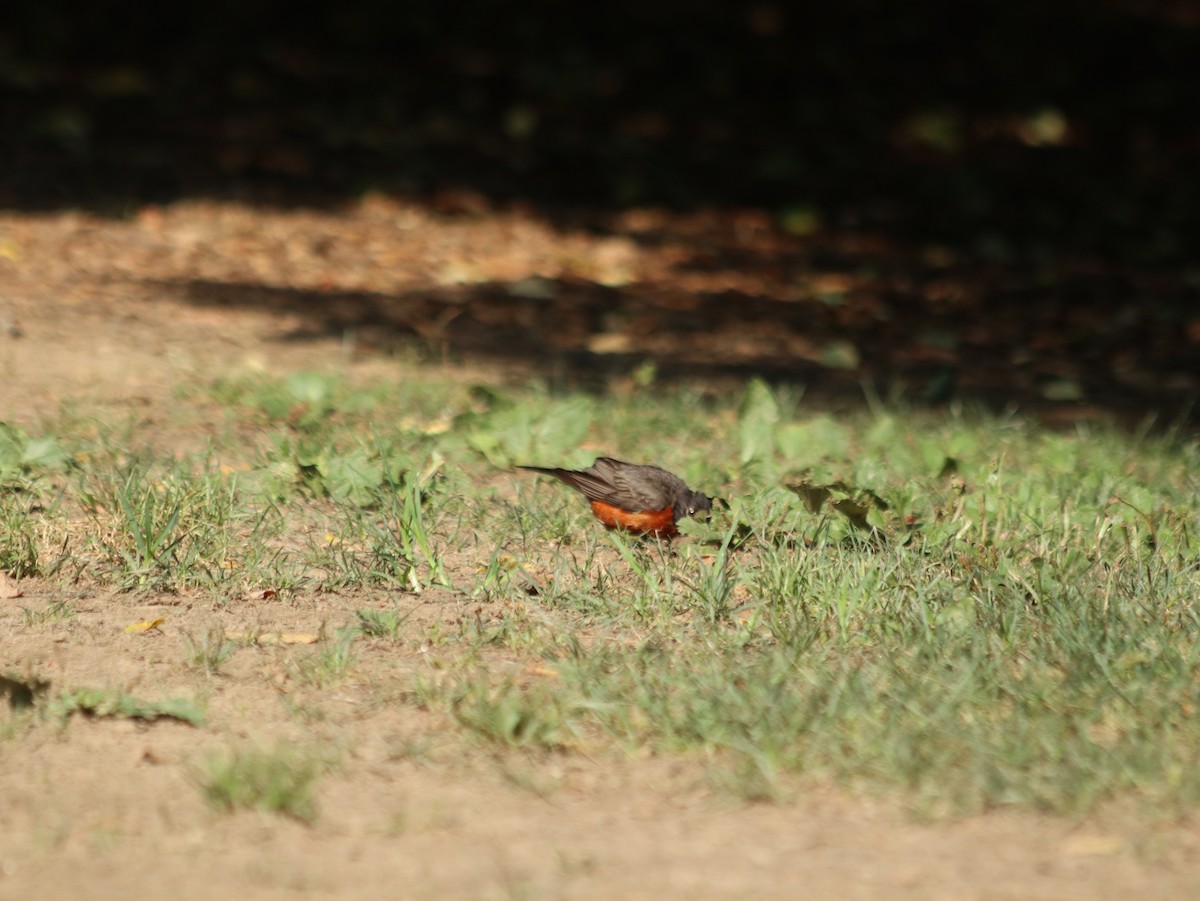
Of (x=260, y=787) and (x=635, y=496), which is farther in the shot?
(x=635, y=496)

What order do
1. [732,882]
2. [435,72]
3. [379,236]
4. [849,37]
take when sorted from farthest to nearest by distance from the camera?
[849,37], [435,72], [379,236], [732,882]

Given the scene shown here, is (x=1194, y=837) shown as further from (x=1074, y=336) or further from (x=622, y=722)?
(x=1074, y=336)

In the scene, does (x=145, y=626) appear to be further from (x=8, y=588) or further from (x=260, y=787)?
(x=260, y=787)

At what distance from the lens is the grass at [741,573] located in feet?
9.87

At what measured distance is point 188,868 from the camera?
100 inches

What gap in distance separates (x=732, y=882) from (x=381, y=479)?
Result: 2.12 meters

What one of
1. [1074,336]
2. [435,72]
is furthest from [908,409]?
[435,72]

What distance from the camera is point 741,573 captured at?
12.3 feet

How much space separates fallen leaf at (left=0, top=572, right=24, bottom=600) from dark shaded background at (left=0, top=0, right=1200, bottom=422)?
4020mm

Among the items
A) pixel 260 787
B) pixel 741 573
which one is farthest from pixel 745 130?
pixel 260 787

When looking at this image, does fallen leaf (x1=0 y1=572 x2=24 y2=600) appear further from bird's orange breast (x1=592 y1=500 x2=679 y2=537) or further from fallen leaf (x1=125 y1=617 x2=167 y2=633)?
bird's orange breast (x1=592 y1=500 x2=679 y2=537)

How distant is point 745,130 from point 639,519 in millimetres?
8021

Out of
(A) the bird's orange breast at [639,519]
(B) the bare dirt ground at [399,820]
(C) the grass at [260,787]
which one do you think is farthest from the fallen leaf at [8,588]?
(A) the bird's orange breast at [639,519]

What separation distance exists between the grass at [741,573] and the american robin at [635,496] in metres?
0.06
